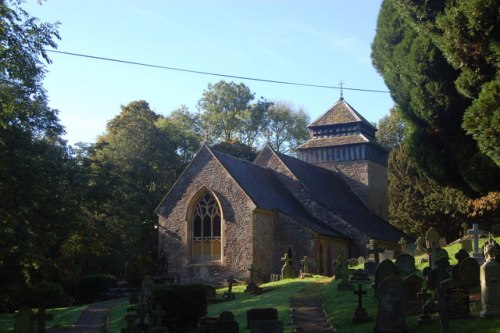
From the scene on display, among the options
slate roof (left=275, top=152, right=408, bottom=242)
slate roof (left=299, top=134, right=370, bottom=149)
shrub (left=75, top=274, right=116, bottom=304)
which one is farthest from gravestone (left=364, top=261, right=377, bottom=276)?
slate roof (left=299, top=134, right=370, bottom=149)

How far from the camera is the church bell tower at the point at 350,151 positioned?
42.1 m

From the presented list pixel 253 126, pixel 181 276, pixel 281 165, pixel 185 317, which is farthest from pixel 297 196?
pixel 253 126

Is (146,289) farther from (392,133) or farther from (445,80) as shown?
(392,133)

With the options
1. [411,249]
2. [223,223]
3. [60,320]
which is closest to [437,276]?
[411,249]

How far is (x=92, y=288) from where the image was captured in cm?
3131

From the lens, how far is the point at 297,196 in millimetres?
35156

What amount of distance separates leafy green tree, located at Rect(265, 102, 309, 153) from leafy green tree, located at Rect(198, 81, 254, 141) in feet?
9.35

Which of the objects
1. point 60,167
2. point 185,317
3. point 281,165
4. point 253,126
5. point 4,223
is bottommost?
point 185,317

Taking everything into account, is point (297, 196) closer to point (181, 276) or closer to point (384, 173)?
point (181, 276)

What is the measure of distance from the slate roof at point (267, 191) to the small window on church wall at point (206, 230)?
6.06ft

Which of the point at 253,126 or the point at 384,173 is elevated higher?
the point at 253,126

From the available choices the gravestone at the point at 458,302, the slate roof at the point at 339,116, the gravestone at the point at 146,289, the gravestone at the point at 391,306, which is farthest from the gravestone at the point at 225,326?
the slate roof at the point at 339,116

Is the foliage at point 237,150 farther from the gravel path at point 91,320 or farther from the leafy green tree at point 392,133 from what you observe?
the gravel path at point 91,320

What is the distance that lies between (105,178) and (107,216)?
8770 mm
